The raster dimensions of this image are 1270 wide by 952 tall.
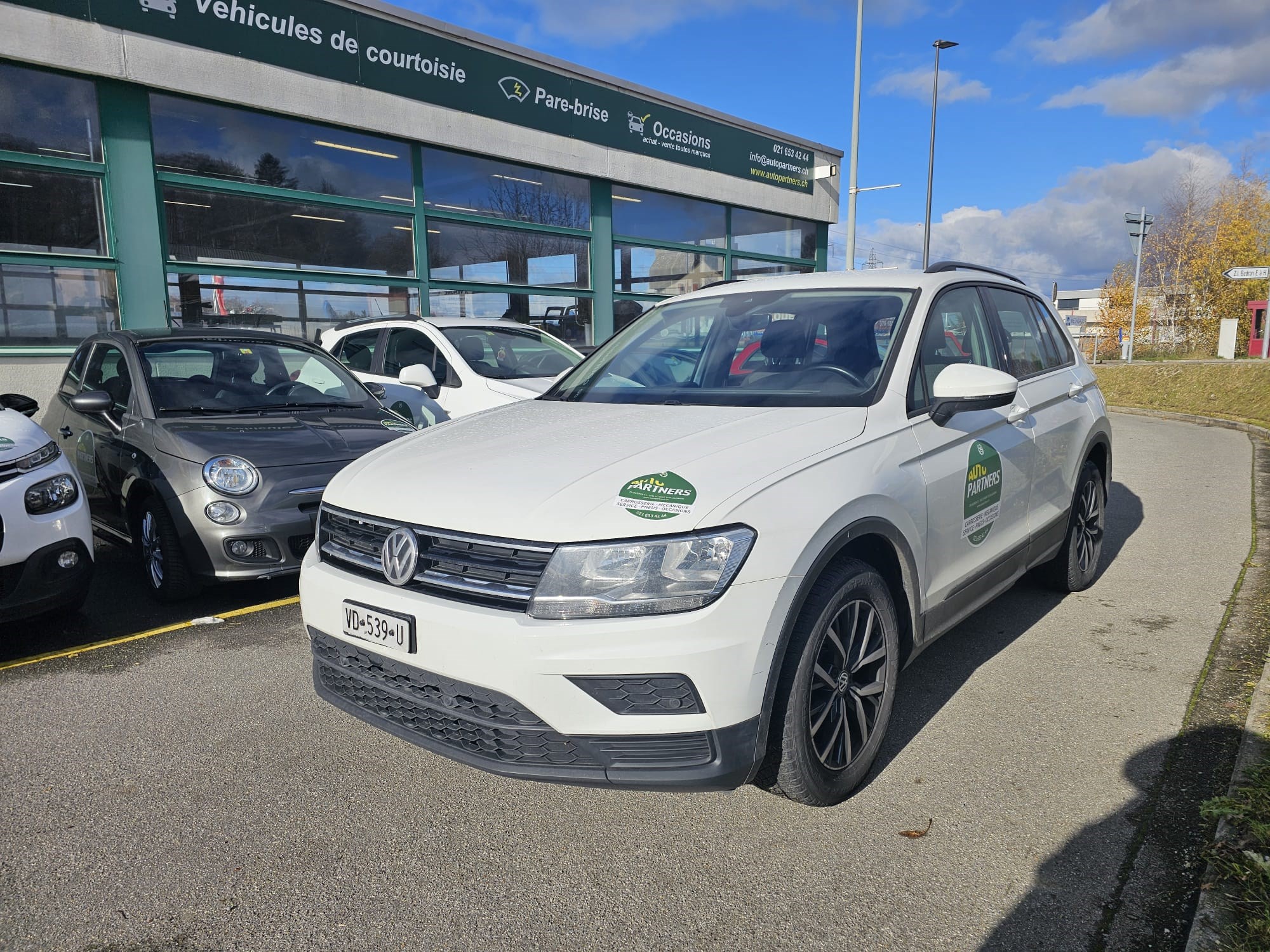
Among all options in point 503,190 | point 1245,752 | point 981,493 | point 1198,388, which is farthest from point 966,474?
point 1198,388

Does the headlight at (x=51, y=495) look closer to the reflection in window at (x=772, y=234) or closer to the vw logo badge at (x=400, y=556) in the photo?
the vw logo badge at (x=400, y=556)

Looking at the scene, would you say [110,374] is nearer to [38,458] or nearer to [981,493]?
[38,458]

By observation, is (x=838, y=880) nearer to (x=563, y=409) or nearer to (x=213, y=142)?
(x=563, y=409)

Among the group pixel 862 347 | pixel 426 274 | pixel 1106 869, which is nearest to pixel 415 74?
pixel 426 274

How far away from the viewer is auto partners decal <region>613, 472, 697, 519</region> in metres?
2.36

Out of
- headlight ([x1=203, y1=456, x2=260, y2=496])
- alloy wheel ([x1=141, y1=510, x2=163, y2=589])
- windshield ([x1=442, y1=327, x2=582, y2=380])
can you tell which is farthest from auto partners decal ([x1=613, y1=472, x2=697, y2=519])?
windshield ([x1=442, y1=327, x2=582, y2=380])

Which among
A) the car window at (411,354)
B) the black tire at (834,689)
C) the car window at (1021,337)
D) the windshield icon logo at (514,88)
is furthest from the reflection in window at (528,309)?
the black tire at (834,689)

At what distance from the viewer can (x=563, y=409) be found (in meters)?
3.60

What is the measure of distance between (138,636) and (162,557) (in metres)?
0.54

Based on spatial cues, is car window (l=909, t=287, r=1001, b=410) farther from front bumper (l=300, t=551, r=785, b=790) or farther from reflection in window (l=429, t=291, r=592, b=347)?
reflection in window (l=429, t=291, r=592, b=347)

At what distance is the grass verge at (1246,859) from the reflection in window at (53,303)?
10.2 m

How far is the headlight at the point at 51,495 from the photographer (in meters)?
4.10

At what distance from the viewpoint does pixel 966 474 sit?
11.2 feet

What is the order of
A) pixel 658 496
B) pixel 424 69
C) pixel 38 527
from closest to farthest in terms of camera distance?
pixel 658 496, pixel 38 527, pixel 424 69
